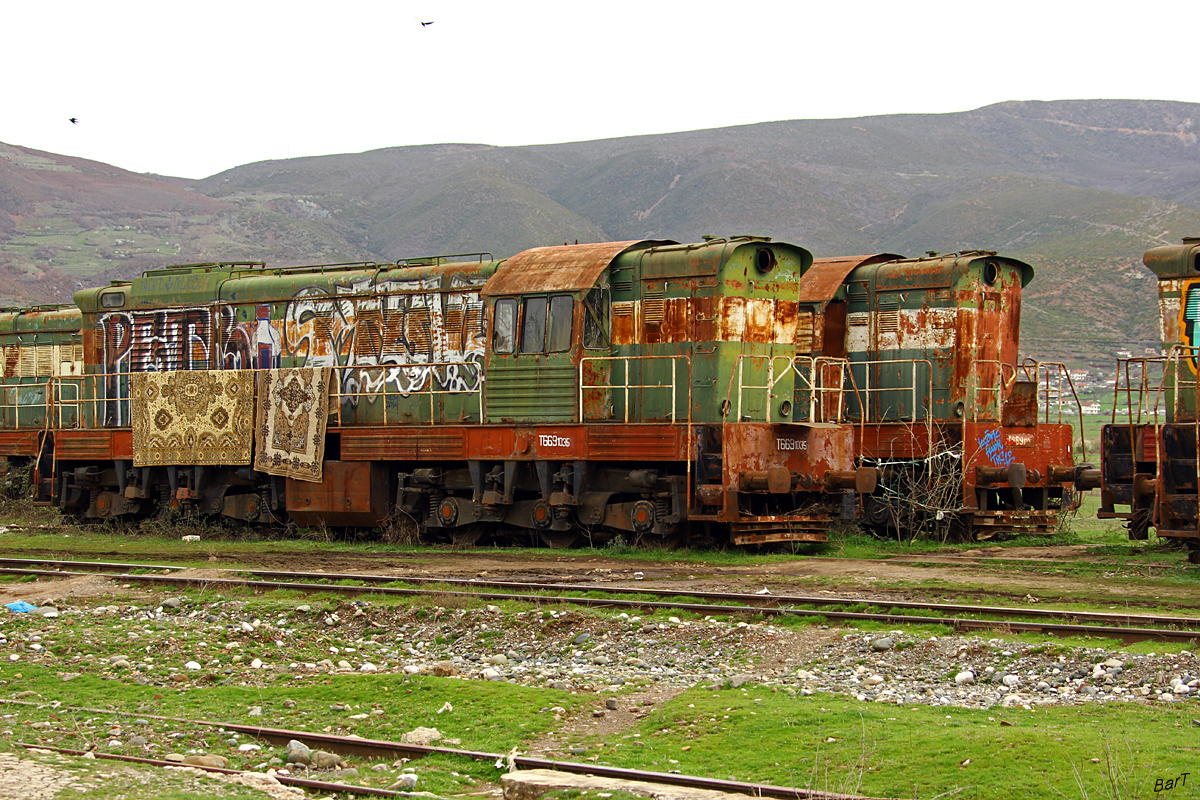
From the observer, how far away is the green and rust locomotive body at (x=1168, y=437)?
15.0m

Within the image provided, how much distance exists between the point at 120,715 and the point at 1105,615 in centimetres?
851

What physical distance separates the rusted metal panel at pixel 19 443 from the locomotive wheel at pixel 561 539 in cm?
1190

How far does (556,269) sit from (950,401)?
6.73m

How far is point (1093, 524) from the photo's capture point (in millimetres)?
25141

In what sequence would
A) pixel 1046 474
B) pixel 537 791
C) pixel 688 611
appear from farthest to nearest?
pixel 1046 474
pixel 688 611
pixel 537 791

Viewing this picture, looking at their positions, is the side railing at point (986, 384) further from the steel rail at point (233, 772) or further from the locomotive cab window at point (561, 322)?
the steel rail at point (233, 772)

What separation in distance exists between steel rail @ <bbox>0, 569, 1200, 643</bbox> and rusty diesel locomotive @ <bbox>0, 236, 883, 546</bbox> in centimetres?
396

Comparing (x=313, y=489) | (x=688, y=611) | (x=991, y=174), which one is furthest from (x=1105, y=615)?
(x=991, y=174)

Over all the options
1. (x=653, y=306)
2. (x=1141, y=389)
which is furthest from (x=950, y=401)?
(x=653, y=306)

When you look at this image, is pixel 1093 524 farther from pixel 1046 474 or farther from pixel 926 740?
pixel 926 740

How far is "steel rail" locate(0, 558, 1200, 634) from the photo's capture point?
Answer: 11.4 meters

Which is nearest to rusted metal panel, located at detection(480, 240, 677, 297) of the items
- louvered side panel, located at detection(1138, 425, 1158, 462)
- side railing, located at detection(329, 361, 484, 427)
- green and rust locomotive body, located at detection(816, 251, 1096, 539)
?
side railing, located at detection(329, 361, 484, 427)

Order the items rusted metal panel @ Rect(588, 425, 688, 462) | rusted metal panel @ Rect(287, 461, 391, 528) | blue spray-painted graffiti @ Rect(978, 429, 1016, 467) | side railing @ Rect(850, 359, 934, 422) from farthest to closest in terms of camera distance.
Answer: rusted metal panel @ Rect(287, 461, 391, 528)
side railing @ Rect(850, 359, 934, 422)
blue spray-painted graffiti @ Rect(978, 429, 1016, 467)
rusted metal panel @ Rect(588, 425, 688, 462)

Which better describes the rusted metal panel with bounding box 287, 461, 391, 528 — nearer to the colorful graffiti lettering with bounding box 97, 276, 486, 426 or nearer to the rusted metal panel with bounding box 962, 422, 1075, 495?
the colorful graffiti lettering with bounding box 97, 276, 486, 426
